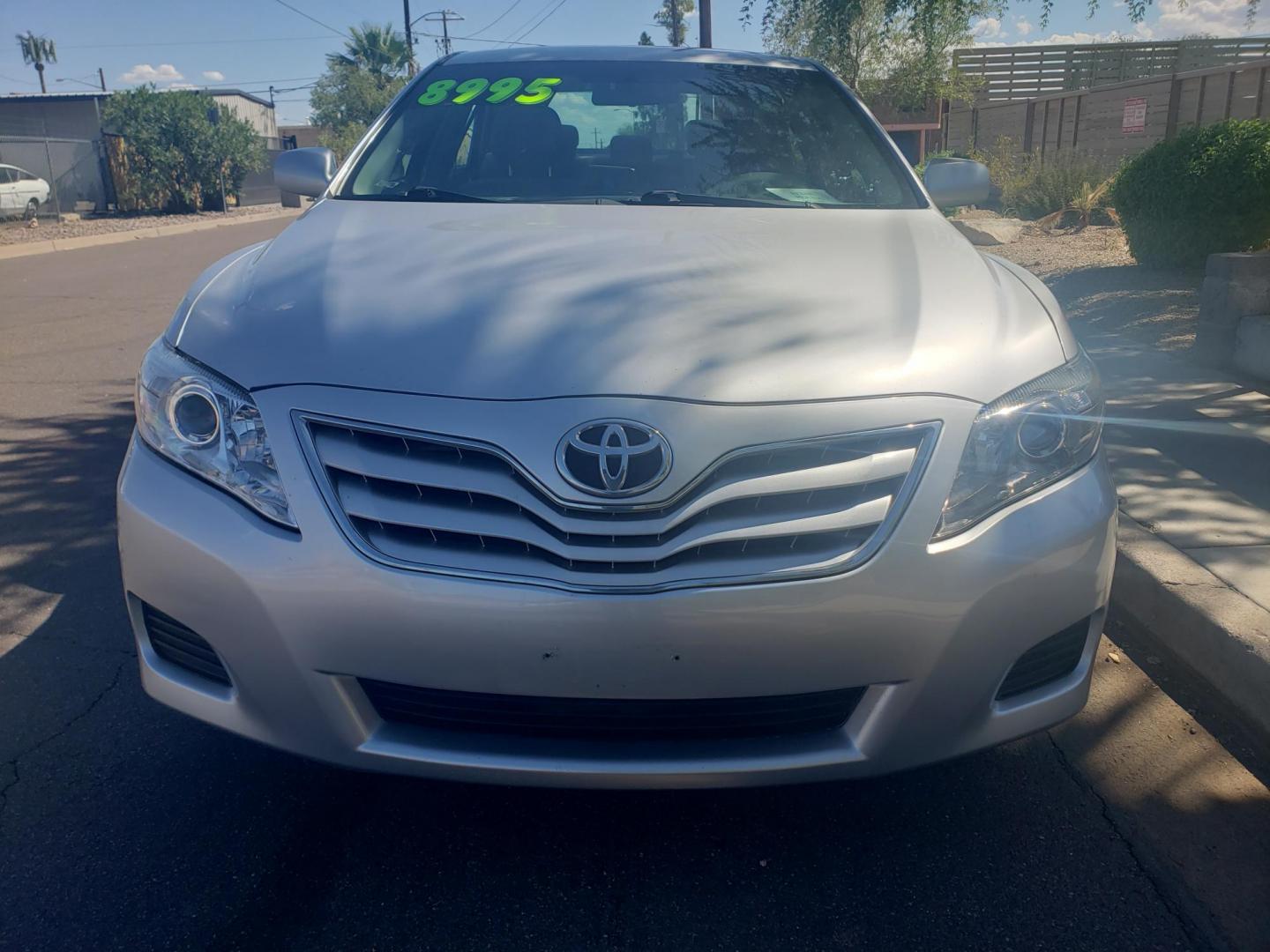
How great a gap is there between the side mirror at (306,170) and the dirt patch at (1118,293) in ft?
18.3

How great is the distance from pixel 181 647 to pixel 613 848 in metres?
1.01

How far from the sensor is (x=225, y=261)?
306 centimetres

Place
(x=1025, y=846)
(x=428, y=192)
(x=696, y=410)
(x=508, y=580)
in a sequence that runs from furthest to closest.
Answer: (x=428, y=192) < (x=1025, y=846) < (x=696, y=410) < (x=508, y=580)

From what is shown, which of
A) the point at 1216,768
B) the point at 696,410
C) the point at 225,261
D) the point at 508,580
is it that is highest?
the point at 225,261

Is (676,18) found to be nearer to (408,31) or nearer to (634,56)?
(408,31)

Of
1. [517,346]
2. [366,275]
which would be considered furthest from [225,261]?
[517,346]

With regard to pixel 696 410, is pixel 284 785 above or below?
below

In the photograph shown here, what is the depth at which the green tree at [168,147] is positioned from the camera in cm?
3056

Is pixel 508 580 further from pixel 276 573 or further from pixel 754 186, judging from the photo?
pixel 754 186

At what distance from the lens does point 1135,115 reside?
664 inches

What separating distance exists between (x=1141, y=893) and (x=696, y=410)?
54.4 inches

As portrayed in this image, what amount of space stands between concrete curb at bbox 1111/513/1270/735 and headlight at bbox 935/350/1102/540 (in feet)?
3.81

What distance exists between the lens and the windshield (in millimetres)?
3594

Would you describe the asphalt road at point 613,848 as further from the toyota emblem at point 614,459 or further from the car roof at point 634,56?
the car roof at point 634,56
